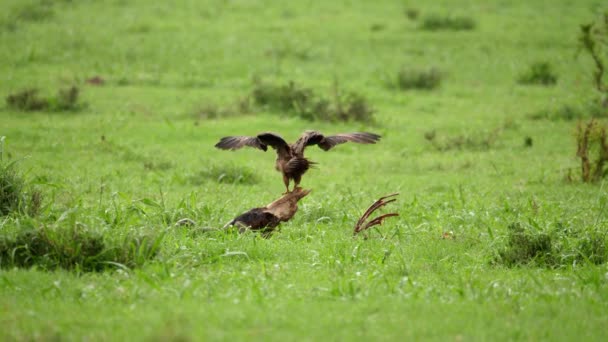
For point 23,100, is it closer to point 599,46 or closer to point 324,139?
point 324,139

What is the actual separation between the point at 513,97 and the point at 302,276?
11.2 m

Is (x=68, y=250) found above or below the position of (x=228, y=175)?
above

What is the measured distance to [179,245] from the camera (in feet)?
21.4

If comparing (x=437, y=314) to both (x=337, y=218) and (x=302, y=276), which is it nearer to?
(x=302, y=276)

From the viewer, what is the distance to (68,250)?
19.1 ft

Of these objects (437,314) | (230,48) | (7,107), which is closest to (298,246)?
(437,314)

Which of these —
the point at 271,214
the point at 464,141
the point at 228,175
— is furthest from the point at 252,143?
the point at 464,141

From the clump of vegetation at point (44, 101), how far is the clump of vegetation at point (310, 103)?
10.1ft

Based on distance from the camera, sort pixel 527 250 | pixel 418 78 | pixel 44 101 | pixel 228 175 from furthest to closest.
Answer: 1. pixel 418 78
2. pixel 44 101
3. pixel 228 175
4. pixel 527 250

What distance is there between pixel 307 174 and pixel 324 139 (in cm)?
442

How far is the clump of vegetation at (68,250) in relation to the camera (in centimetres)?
582

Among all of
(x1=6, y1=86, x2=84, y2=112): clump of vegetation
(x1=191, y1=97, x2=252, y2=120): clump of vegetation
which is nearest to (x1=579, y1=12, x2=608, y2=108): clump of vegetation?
(x1=191, y1=97, x2=252, y2=120): clump of vegetation

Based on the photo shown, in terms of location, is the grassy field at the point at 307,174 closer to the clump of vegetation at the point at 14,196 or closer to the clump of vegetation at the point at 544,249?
the clump of vegetation at the point at 544,249

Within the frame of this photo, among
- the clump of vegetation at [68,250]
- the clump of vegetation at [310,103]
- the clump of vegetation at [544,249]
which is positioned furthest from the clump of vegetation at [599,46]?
the clump of vegetation at [68,250]
